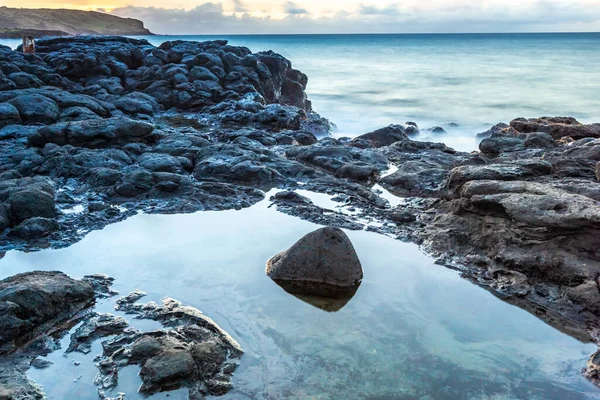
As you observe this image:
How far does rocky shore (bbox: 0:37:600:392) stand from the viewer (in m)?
6.18

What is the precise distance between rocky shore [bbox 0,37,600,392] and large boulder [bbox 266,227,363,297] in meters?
1.45

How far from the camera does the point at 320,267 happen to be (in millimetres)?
6168

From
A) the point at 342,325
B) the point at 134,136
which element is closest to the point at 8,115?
the point at 134,136

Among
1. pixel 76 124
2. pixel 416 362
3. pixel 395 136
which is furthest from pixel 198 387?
pixel 395 136

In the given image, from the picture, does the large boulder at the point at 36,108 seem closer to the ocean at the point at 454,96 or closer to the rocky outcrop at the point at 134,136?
the rocky outcrop at the point at 134,136

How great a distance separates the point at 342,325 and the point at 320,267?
100 cm

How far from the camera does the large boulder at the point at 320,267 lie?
6.07 metres

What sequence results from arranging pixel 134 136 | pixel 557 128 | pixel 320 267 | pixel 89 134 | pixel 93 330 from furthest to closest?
pixel 557 128 → pixel 134 136 → pixel 89 134 → pixel 320 267 → pixel 93 330

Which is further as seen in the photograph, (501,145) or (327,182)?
(501,145)

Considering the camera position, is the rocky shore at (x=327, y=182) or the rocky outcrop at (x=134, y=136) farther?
the rocky outcrop at (x=134, y=136)

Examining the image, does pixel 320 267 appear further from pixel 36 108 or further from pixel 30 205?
pixel 36 108

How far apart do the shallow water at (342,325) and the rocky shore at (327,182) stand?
1.60ft

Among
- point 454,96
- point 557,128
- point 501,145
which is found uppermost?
point 557,128

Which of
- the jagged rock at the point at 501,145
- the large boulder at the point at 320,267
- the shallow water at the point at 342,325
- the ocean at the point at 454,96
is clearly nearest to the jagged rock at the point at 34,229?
the shallow water at the point at 342,325
